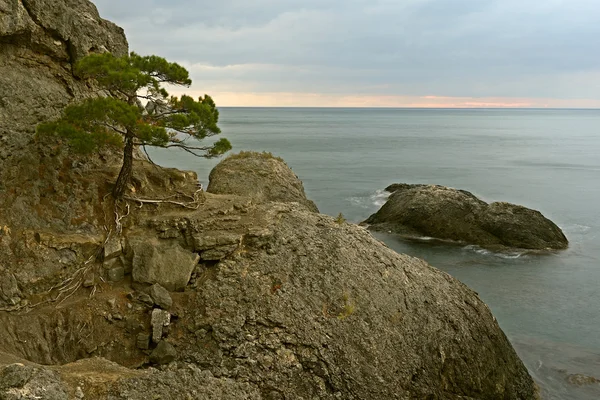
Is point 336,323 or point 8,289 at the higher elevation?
point 8,289

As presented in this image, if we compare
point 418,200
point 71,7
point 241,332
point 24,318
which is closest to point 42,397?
point 24,318

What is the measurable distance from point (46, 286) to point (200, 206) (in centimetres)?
662

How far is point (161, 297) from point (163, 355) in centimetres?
212

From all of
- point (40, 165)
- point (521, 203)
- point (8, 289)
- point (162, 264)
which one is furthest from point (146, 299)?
point (521, 203)

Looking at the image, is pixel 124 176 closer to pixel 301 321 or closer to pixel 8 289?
pixel 8 289

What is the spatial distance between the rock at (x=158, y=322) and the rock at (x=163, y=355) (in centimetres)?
40

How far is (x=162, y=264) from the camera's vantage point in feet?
61.8

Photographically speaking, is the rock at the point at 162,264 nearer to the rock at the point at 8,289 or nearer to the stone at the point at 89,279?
the stone at the point at 89,279

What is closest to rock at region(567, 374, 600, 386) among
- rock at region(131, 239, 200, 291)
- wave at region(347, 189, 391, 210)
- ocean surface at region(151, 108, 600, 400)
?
ocean surface at region(151, 108, 600, 400)

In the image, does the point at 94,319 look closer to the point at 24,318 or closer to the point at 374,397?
the point at 24,318

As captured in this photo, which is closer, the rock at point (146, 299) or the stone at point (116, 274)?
the rock at point (146, 299)

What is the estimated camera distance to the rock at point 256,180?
36062 mm

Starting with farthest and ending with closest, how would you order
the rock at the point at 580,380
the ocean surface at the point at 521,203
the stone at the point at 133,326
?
the ocean surface at the point at 521,203
the rock at the point at 580,380
the stone at the point at 133,326

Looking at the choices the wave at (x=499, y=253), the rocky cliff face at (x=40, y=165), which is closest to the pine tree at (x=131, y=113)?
the rocky cliff face at (x=40, y=165)
